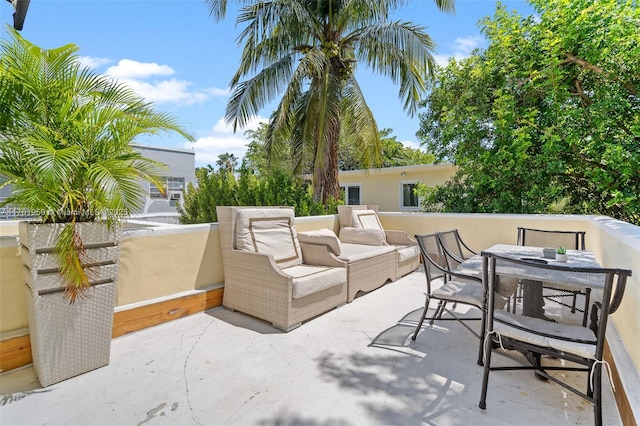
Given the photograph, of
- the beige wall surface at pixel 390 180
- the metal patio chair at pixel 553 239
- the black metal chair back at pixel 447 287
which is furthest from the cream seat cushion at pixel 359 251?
the beige wall surface at pixel 390 180

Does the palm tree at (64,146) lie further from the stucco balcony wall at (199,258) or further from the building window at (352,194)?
the building window at (352,194)

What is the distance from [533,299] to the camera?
2.66 metres

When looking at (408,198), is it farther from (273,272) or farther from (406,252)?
(273,272)

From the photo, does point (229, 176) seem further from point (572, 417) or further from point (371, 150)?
point (572, 417)

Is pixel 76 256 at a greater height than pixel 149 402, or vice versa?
pixel 76 256

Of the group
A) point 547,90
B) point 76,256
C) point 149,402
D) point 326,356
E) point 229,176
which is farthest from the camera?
point 229,176

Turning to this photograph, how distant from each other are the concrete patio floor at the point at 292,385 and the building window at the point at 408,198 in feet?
32.0

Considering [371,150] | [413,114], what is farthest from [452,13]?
[371,150]

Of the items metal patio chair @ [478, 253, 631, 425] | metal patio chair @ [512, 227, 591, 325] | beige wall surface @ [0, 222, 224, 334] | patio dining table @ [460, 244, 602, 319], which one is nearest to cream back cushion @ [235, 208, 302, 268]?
beige wall surface @ [0, 222, 224, 334]

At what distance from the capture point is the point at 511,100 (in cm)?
626

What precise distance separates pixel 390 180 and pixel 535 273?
37.1ft

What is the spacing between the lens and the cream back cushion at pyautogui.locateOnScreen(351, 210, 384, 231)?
19.1 feet

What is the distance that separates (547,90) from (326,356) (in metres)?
6.51

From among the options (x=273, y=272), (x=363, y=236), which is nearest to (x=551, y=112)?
(x=363, y=236)
